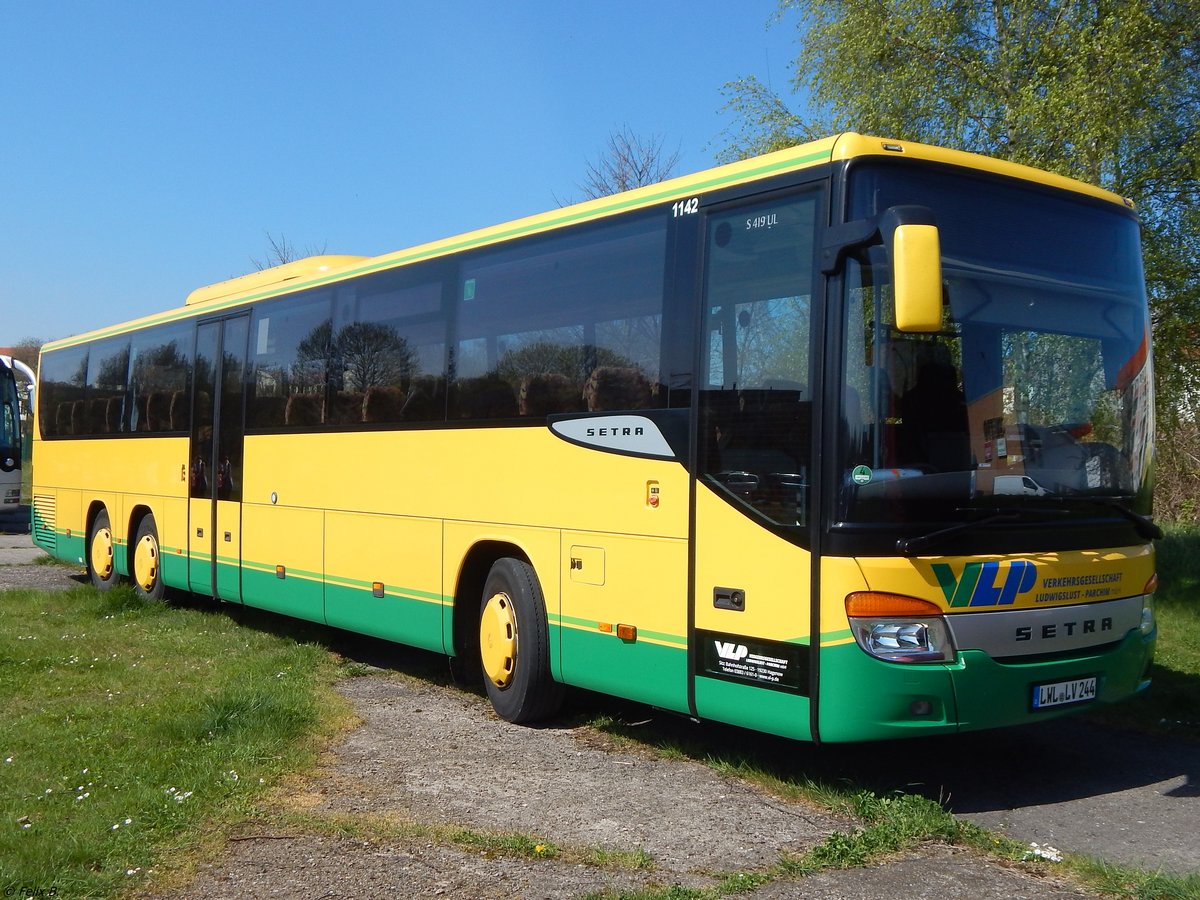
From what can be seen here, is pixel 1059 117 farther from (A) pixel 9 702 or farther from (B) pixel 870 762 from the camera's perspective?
(A) pixel 9 702

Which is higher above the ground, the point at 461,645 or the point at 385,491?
the point at 385,491

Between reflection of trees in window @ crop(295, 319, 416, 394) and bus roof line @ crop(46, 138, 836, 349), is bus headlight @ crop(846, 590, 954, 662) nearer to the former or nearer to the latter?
bus roof line @ crop(46, 138, 836, 349)

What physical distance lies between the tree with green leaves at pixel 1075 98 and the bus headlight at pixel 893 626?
8.83 metres

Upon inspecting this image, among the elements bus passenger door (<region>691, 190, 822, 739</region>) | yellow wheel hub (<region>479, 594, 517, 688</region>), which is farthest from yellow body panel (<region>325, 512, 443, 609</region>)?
bus passenger door (<region>691, 190, 822, 739</region>)

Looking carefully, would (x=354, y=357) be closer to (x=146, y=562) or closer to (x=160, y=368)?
(x=160, y=368)

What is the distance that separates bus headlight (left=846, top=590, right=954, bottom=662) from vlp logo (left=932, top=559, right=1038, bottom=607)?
148 mm

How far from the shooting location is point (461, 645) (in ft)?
29.9

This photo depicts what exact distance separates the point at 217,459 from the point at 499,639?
5.25 m

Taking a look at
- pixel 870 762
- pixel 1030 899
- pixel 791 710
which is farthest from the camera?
pixel 870 762

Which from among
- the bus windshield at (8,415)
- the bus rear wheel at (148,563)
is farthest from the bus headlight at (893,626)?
the bus windshield at (8,415)

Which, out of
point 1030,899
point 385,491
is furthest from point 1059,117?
point 1030,899

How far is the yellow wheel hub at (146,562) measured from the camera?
1401 centimetres

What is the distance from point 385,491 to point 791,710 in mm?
4547

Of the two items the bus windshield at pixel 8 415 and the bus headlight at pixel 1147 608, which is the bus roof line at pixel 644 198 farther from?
the bus windshield at pixel 8 415
